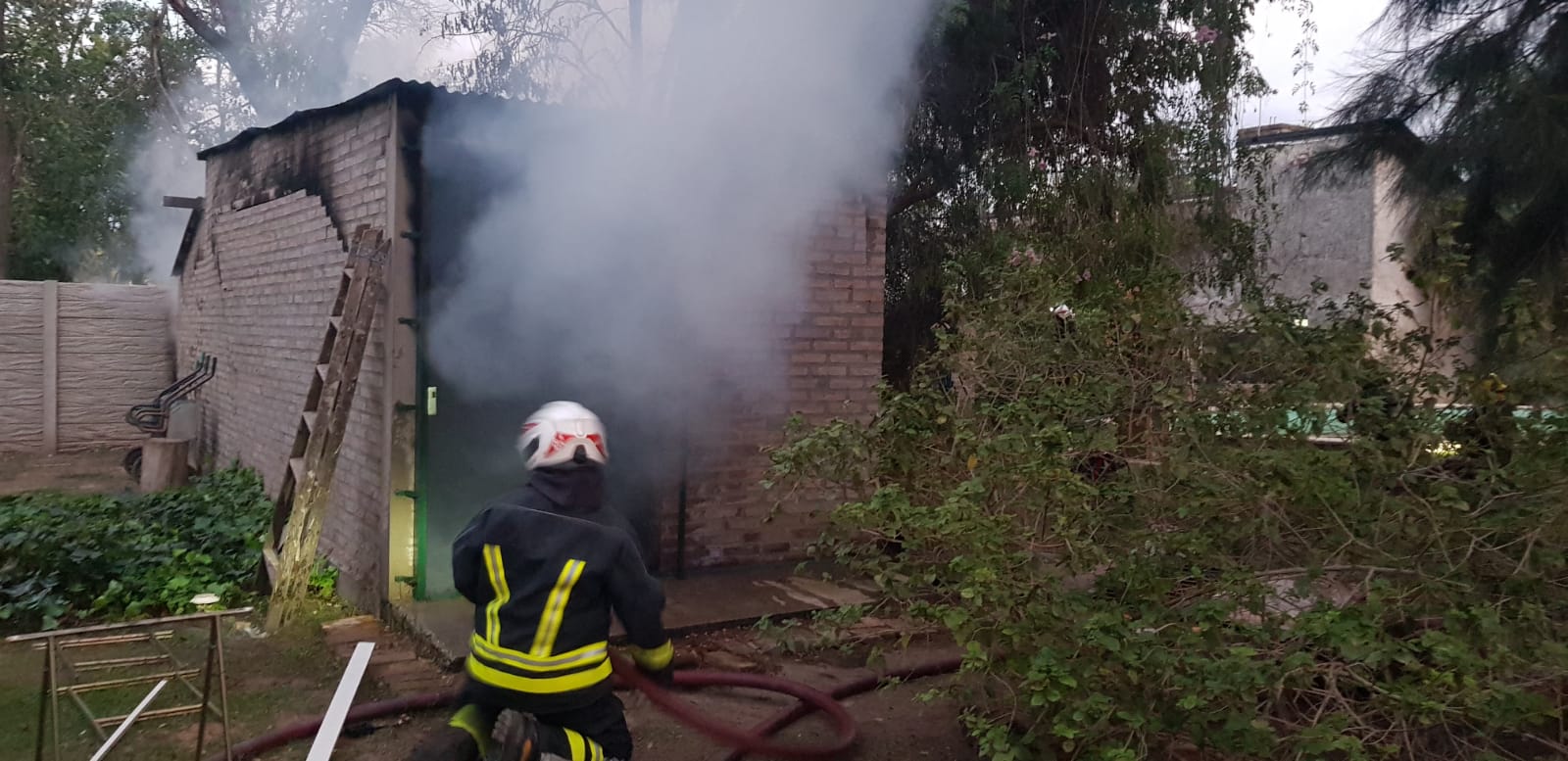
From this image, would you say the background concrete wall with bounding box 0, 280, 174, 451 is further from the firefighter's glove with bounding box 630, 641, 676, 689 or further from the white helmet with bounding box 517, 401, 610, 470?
the firefighter's glove with bounding box 630, 641, 676, 689

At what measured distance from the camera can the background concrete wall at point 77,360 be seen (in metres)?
12.9

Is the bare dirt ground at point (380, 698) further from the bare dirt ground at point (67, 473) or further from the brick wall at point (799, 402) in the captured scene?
the bare dirt ground at point (67, 473)

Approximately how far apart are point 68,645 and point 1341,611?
4285mm

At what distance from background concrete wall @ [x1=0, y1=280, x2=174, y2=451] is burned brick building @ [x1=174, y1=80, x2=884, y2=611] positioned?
224 inches

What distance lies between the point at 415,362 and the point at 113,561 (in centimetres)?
230

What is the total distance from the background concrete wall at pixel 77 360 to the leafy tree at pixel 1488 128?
1373 cm

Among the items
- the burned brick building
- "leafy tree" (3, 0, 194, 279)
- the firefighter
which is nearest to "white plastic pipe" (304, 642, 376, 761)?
the firefighter

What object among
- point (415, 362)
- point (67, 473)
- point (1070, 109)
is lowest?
point (67, 473)

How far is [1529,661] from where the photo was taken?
287 centimetres

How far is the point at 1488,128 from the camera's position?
5438 millimetres

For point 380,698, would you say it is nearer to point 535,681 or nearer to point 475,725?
point 475,725

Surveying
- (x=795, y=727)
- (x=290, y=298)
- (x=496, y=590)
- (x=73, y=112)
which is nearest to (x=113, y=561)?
(x=290, y=298)

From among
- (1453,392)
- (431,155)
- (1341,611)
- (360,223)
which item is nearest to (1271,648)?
(1341,611)

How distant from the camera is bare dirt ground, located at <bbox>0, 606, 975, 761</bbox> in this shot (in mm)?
4594
